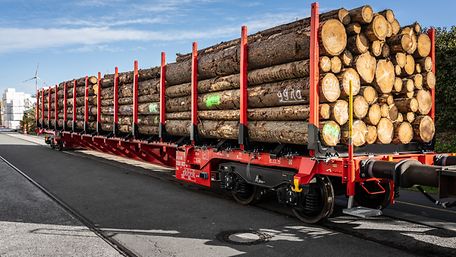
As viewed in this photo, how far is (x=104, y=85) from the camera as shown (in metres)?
Answer: 14.8

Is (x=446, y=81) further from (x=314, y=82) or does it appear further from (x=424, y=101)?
(x=314, y=82)

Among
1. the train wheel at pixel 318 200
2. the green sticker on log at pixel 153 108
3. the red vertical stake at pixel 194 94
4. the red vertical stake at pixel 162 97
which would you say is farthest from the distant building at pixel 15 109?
the train wheel at pixel 318 200

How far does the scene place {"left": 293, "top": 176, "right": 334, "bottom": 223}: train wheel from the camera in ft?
20.4

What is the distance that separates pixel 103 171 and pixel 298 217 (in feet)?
27.1

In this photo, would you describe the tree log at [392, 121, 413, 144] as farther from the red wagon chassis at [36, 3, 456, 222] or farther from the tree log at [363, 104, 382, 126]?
the tree log at [363, 104, 382, 126]

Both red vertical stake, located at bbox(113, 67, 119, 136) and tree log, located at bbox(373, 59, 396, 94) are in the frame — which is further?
red vertical stake, located at bbox(113, 67, 119, 136)

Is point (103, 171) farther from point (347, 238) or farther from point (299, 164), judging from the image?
point (347, 238)

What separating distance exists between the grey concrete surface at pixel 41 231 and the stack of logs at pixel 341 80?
3.39 metres

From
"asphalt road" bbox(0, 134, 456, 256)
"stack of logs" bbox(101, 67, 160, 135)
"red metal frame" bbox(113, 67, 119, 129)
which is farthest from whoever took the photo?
"red metal frame" bbox(113, 67, 119, 129)

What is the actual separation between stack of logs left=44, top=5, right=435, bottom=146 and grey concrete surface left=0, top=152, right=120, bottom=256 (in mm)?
3379

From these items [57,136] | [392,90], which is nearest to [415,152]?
[392,90]

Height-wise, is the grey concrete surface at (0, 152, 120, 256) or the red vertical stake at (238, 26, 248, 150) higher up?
the red vertical stake at (238, 26, 248, 150)

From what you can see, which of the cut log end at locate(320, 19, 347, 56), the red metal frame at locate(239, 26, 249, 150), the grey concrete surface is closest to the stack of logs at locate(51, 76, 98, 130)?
the grey concrete surface

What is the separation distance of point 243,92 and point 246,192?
204cm
